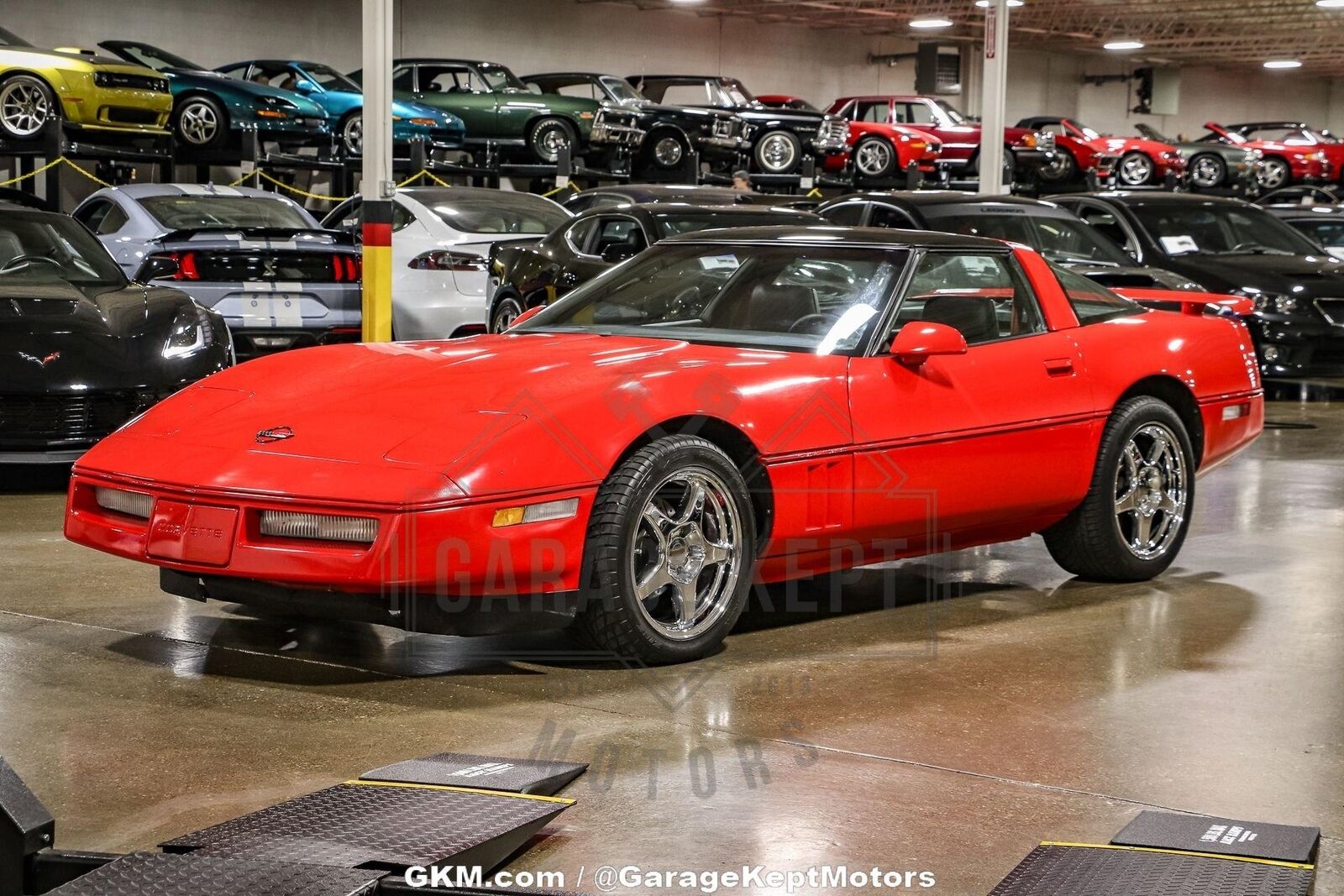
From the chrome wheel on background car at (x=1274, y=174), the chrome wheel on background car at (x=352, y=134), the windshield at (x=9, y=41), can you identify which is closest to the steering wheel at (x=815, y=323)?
the windshield at (x=9, y=41)

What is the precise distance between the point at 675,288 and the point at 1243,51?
3771 centimetres

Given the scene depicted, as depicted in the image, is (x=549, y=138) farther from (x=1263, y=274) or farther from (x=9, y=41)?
(x=1263, y=274)

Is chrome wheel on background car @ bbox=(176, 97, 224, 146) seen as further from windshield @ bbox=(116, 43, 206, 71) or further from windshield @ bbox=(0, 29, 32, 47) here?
windshield @ bbox=(0, 29, 32, 47)

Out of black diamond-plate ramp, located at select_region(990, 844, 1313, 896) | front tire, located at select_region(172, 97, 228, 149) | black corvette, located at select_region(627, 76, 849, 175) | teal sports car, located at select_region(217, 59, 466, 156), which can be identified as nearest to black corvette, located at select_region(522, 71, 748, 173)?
black corvette, located at select_region(627, 76, 849, 175)

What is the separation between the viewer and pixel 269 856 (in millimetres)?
2840

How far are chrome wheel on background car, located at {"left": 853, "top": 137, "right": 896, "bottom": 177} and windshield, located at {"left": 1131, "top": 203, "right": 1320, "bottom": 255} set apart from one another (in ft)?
34.4

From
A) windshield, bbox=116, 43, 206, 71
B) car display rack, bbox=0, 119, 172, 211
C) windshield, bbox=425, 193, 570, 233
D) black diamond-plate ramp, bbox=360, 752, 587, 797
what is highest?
windshield, bbox=116, 43, 206, 71

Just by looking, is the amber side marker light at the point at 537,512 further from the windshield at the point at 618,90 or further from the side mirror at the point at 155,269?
the windshield at the point at 618,90

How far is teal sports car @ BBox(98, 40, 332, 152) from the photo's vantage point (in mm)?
19172

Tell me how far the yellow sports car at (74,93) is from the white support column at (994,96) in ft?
28.4

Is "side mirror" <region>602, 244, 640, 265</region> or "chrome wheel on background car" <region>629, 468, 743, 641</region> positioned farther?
"side mirror" <region>602, 244, 640, 265</region>

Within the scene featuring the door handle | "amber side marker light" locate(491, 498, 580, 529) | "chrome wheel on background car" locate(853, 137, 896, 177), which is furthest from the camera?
Result: "chrome wheel on background car" locate(853, 137, 896, 177)

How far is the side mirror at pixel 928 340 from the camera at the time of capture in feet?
17.0

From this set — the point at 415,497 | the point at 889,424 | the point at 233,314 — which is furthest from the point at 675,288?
the point at 233,314
